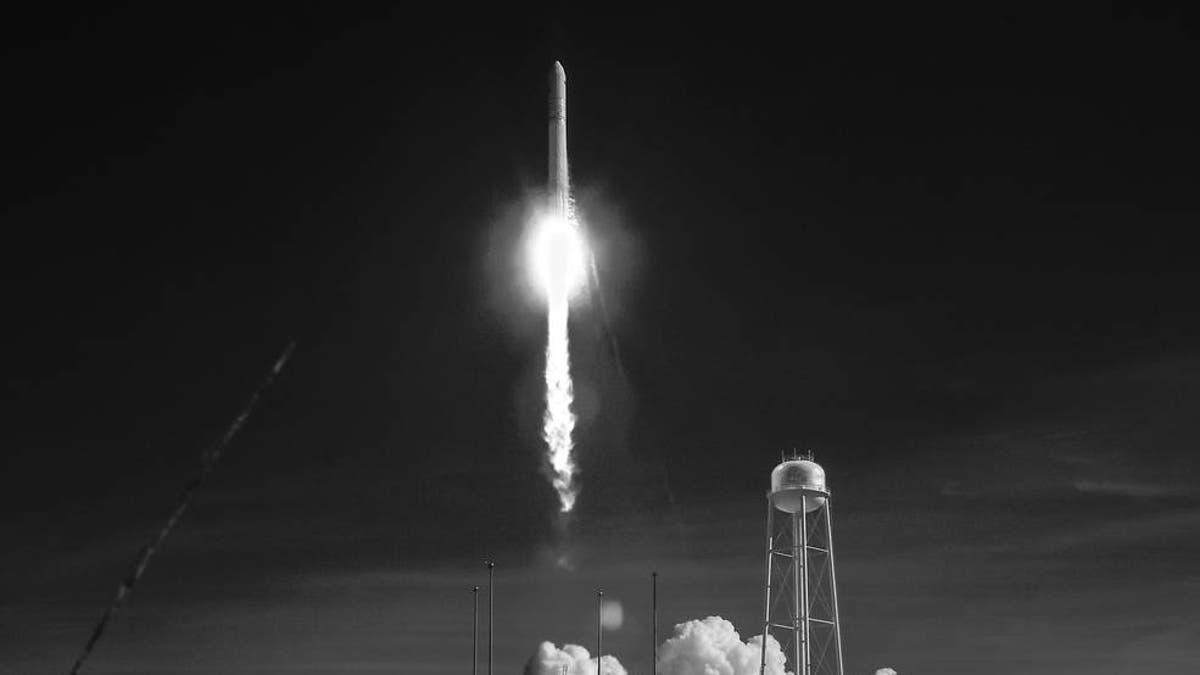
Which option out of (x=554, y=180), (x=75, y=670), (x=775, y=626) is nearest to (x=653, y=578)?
(x=775, y=626)

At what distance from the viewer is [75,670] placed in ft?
87.7

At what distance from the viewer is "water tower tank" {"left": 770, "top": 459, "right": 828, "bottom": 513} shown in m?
A: 153

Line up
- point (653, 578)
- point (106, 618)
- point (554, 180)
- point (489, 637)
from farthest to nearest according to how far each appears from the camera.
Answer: point (653, 578)
point (489, 637)
point (554, 180)
point (106, 618)

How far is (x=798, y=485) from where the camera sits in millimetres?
153000

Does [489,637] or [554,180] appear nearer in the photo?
[554,180]

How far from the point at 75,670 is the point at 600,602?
120835 mm

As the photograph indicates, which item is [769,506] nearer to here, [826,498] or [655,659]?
[826,498]

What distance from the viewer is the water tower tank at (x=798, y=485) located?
6024 inches

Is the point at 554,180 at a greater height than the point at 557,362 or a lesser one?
greater

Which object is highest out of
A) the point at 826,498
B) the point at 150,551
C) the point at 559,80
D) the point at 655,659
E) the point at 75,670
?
the point at 559,80

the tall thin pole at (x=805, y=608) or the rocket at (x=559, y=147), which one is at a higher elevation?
the rocket at (x=559, y=147)

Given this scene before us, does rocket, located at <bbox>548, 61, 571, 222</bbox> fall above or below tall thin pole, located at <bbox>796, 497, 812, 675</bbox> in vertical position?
above

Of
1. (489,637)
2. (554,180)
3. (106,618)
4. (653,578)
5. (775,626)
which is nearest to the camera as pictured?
(106,618)

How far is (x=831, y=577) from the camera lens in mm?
149750
